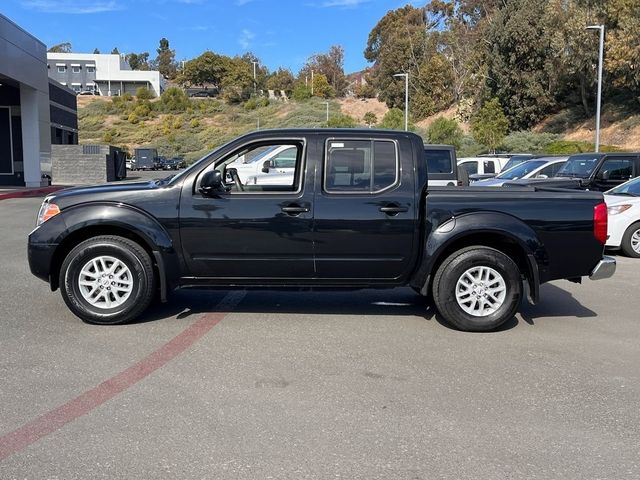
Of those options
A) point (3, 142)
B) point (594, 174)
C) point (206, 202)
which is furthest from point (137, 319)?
point (3, 142)

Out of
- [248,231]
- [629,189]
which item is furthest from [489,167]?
[248,231]

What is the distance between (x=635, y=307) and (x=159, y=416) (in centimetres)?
575

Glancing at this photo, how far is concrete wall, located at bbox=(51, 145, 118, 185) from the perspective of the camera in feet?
116

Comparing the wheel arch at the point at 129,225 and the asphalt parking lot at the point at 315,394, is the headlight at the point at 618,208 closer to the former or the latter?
the asphalt parking lot at the point at 315,394

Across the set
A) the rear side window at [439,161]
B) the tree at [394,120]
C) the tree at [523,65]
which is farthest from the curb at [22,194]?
the tree at [523,65]

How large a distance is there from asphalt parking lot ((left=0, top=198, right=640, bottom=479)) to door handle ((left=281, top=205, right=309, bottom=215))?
116 cm

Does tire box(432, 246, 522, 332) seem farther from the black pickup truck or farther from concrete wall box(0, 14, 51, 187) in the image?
concrete wall box(0, 14, 51, 187)

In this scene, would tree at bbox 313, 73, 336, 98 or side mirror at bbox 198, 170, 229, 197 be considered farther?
tree at bbox 313, 73, 336, 98

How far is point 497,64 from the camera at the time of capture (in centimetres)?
5106

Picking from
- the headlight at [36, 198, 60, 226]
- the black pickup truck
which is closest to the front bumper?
the black pickup truck

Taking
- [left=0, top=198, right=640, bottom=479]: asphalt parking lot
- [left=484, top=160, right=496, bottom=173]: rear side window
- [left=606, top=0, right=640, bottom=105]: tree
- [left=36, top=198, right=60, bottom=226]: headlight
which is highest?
[left=606, top=0, right=640, bottom=105]: tree

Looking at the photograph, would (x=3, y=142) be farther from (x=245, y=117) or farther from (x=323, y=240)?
(x=245, y=117)

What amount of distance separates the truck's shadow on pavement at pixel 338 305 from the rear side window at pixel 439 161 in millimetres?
5615

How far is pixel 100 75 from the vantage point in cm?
11581
